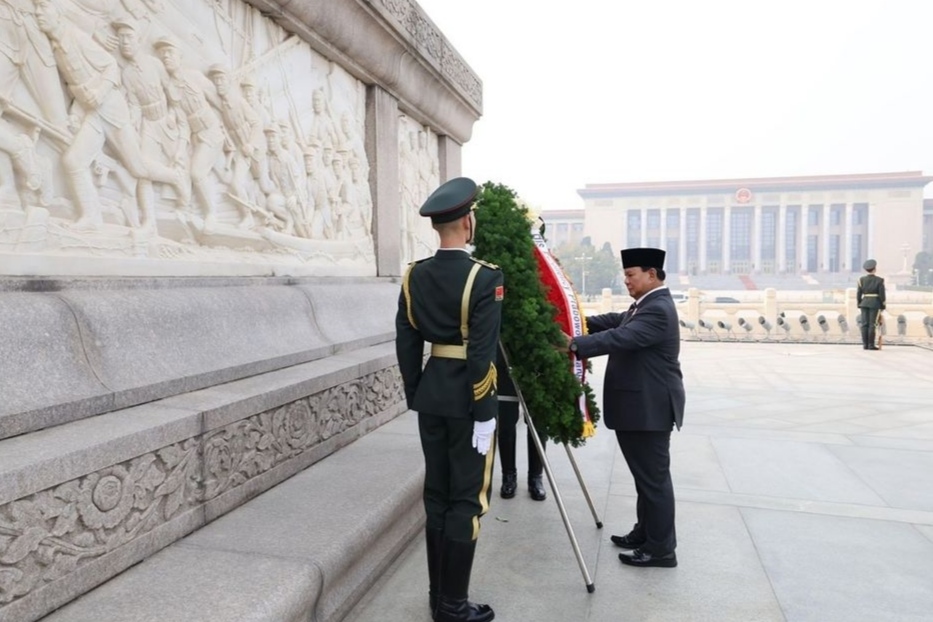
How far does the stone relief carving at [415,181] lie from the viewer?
6.54 metres

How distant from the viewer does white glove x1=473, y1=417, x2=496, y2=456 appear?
233 centimetres

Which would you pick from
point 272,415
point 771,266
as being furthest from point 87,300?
point 771,266

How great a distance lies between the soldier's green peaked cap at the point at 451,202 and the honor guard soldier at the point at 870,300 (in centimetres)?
1178

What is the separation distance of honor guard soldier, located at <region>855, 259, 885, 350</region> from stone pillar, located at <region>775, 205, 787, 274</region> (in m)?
83.9

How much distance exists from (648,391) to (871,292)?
1149 cm

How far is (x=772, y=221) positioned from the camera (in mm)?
91000

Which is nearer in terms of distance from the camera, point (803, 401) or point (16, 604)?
point (16, 604)

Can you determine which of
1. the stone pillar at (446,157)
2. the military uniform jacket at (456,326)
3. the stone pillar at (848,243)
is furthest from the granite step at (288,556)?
the stone pillar at (848,243)

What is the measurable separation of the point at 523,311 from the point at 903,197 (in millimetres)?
102079

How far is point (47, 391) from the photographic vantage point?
2250mm

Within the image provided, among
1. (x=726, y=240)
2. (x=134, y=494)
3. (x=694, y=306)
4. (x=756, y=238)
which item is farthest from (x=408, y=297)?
(x=756, y=238)

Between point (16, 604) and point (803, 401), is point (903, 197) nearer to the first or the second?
point (803, 401)

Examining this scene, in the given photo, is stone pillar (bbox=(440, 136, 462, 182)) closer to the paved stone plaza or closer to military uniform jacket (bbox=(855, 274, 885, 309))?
the paved stone plaza

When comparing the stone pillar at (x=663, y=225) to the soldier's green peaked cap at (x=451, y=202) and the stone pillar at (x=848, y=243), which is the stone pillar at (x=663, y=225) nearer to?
the stone pillar at (x=848, y=243)
